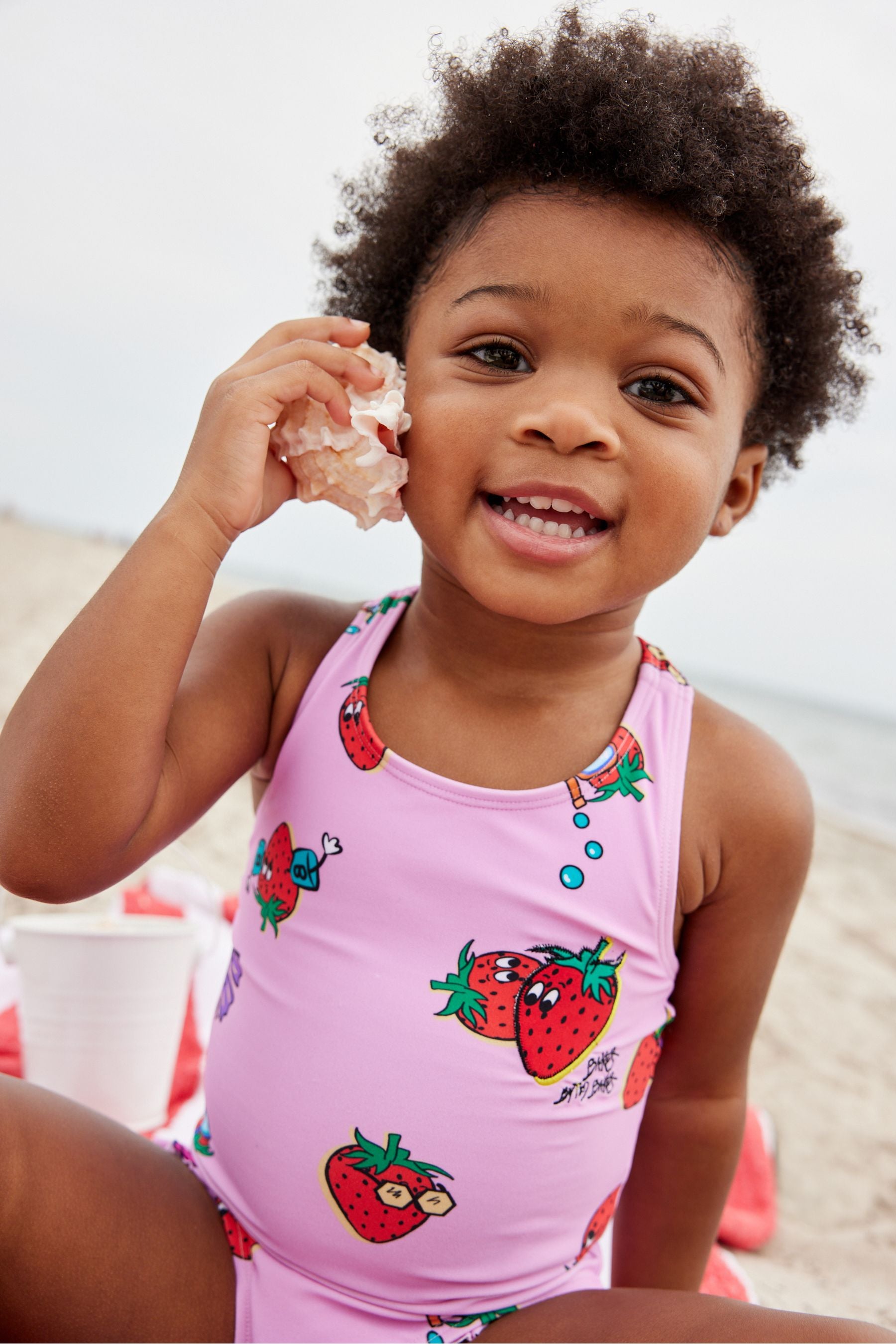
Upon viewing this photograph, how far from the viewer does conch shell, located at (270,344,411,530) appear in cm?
146

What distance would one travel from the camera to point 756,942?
1.63 meters

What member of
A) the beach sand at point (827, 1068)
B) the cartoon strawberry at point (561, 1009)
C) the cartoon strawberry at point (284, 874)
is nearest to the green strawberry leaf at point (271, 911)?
the cartoon strawberry at point (284, 874)

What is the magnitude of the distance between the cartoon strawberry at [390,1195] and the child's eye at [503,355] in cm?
113

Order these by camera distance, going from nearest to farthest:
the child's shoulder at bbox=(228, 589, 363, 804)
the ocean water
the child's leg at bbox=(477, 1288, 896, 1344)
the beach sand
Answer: the child's leg at bbox=(477, 1288, 896, 1344)
the child's shoulder at bbox=(228, 589, 363, 804)
the beach sand
the ocean water

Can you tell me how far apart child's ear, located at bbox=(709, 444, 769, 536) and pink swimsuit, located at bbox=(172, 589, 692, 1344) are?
18.7 inches

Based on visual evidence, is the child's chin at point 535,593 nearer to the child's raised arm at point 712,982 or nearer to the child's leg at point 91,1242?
the child's raised arm at point 712,982

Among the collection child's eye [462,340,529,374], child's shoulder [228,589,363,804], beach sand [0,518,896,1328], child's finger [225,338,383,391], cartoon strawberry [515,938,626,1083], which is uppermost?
child's eye [462,340,529,374]

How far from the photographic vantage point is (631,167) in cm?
143

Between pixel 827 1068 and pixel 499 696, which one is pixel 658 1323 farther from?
pixel 827 1068

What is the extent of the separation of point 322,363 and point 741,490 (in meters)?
0.82

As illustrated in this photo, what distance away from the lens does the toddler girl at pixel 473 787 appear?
1348 millimetres

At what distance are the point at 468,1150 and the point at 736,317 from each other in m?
1.33

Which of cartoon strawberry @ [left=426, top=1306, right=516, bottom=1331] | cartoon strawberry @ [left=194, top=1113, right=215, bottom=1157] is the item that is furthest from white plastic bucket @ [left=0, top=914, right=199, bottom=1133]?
cartoon strawberry @ [left=426, top=1306, right=516, bottom=1331]

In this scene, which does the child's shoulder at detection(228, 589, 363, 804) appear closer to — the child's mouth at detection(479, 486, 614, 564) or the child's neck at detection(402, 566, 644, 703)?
the child's neck at detection(402, 566, 644, 703)
